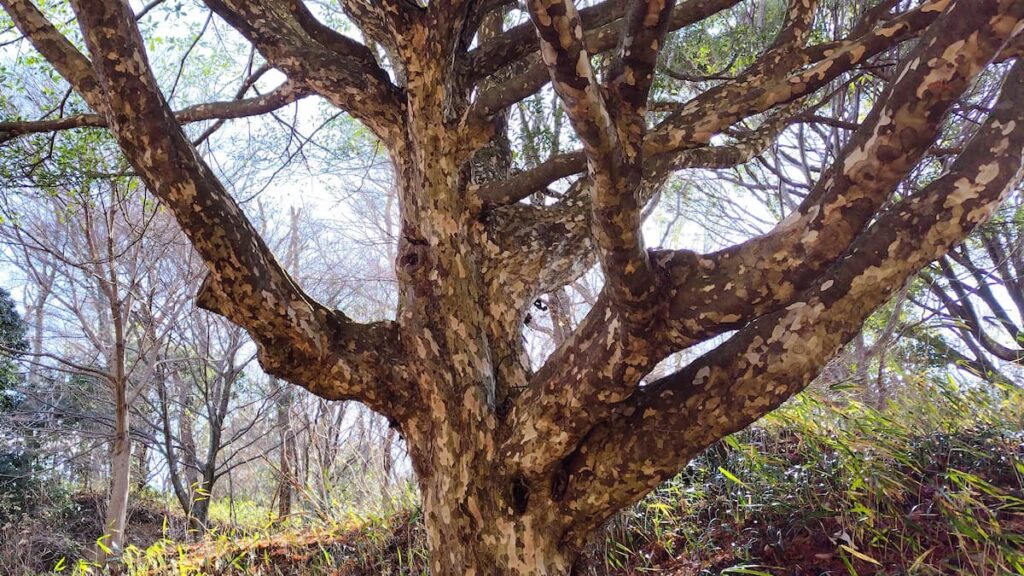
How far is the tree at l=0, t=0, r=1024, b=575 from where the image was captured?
1353 mm

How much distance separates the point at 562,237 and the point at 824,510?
1590 millimetres

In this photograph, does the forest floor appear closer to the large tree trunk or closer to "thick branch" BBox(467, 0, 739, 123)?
the large tree trunk

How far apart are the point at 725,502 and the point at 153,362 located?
480 centimetres

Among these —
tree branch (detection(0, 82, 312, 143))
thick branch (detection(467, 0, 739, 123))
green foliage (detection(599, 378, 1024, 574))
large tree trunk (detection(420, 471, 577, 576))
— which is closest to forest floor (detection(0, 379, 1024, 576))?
green foliage (detection(599, 378, 1024, 574))

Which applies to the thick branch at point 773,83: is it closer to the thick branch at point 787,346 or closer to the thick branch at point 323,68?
the thick branch at point 787,346

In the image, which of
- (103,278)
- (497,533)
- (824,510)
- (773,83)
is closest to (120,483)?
(103,278)

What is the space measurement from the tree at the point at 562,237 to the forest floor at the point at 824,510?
606 millimetres

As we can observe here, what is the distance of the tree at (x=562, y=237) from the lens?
53.2 inches

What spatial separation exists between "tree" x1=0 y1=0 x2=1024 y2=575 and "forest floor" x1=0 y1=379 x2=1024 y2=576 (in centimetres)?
61

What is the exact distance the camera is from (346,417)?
7969 mm

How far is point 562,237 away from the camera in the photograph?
2664mm

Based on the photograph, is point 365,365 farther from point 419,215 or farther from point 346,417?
point 346,417

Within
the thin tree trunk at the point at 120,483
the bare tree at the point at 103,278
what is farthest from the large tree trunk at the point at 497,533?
the thin tree trunk at the point at 120,483

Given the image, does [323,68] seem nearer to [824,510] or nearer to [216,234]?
[216,234]
